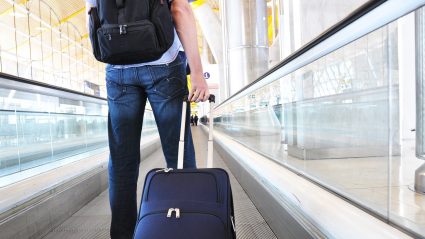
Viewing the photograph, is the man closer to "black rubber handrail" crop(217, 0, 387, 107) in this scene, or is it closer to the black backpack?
the black backpack

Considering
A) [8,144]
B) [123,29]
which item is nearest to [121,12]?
[123,29]

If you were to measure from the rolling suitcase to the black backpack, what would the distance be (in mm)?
563

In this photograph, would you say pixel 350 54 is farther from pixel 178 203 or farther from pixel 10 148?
pixel 10 148

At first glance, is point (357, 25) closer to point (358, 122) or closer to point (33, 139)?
point (358, 122)

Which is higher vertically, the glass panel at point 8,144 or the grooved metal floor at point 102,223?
the glass panel at point 8,144

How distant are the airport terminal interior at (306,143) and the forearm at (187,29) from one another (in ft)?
0.59

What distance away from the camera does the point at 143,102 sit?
73.4 inches

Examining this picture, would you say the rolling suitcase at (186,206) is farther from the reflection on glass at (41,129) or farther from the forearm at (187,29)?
the reflection on glass at (41,129)

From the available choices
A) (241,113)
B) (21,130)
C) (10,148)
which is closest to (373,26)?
(10,148)

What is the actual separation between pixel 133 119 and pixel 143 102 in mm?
109

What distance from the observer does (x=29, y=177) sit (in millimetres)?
2680

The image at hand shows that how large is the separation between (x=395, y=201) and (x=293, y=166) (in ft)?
3.94

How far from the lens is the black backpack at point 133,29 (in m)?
1.55

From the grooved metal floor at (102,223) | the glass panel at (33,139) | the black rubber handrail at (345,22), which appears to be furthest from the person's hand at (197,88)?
the glass panel at (33,139)
